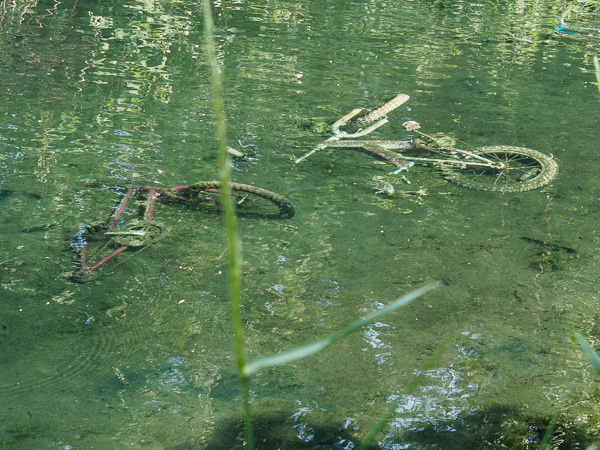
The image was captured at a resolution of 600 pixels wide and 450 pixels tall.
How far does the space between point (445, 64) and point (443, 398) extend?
7.83m

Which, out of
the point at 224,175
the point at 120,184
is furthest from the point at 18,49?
the point at 224,175

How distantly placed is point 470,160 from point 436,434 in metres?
3.83

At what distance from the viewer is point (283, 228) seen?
481 cm

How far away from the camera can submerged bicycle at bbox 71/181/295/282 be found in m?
4.14

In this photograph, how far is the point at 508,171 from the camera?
20.3ft

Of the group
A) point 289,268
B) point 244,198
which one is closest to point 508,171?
point 244,198

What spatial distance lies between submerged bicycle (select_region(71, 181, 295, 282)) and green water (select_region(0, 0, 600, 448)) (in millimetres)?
98

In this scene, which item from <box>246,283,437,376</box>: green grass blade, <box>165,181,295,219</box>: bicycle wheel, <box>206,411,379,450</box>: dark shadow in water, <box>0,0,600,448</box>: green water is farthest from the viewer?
<box>165,181,295,219</box>: bicycle wheel

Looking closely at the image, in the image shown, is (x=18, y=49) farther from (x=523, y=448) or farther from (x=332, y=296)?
(x=523, y=448)

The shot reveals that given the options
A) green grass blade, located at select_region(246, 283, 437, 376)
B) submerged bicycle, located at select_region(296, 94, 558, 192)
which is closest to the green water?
submerged bicycle, located at select_region(296, 94, 558, 192)

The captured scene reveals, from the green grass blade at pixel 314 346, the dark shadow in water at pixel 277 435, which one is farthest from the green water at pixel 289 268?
the green grass blade at pixel 314 346

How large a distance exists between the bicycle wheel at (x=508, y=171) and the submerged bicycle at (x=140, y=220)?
207cm

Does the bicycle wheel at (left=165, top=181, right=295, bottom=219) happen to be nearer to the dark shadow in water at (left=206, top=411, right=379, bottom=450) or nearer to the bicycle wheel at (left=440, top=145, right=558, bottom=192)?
the bicycle wheel at (left=440, top=145, right=558, bottom=192)

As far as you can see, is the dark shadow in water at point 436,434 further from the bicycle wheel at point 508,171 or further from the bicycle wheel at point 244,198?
the bicycle wheel at point 508,171
